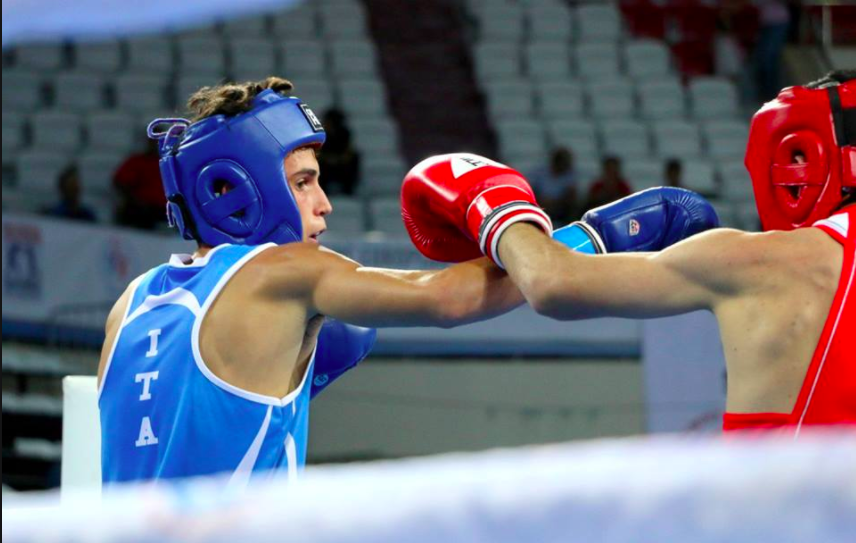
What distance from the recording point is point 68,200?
793cm

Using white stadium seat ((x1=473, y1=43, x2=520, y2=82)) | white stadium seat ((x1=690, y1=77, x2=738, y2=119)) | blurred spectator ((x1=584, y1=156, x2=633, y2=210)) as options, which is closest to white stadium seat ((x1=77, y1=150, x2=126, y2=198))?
blurred spectator ((x1=584, y1=156, x2=633, y2=210))

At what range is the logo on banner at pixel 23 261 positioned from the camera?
750 cm

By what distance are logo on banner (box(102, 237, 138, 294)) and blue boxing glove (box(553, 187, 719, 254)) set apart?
5.17 m

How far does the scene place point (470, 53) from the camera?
465 inches

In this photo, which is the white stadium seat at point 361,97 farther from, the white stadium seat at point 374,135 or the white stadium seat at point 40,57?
the white stadium seat at point 40,57

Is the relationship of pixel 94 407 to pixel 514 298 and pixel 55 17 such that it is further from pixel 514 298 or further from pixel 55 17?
pixel 55 17

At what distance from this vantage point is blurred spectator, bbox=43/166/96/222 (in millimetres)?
7918

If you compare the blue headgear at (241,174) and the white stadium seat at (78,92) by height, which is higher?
the white stadium seat at (78,92)

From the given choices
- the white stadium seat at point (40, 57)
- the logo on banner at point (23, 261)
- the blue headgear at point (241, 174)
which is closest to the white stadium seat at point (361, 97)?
the white stadium seat at point (40, 57)

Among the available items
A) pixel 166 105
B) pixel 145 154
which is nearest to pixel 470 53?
pixel 166 105

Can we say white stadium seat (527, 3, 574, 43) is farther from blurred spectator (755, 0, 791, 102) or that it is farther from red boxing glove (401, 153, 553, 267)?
red boxing glove (401, 153, 553, 267)

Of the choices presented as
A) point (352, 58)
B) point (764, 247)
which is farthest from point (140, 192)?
point (764, 247)

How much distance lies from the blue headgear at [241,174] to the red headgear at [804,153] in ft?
3.43

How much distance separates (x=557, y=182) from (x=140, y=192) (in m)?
3.07
